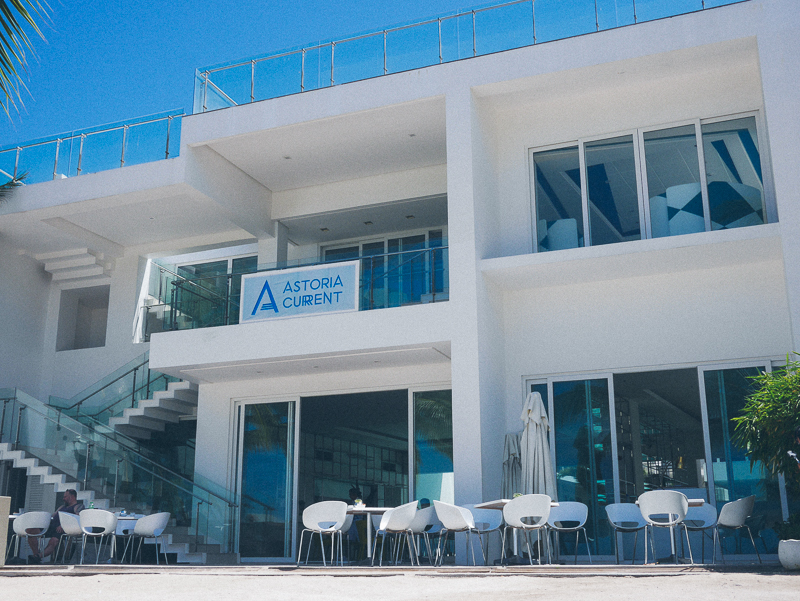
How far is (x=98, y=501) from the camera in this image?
1179cm

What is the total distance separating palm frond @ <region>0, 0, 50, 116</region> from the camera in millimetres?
2768

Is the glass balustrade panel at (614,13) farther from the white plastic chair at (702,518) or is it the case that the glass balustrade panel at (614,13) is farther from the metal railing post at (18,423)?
the metal railing post at (18,423)

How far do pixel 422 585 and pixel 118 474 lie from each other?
751cm

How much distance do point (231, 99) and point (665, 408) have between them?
7.66 metres

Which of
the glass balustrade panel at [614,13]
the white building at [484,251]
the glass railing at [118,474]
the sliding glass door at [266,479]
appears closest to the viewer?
the white building at [484,251]

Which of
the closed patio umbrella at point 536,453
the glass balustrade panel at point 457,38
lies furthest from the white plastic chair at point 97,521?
the glass balustrade panel at point 457,38

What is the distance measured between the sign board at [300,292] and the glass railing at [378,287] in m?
Answer: 0.12

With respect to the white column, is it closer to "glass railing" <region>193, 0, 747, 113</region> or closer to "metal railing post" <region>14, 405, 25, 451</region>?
"glass railing" <region>193, 0, 747, 113</region>

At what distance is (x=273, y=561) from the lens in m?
11.7

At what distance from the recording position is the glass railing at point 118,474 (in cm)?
1152

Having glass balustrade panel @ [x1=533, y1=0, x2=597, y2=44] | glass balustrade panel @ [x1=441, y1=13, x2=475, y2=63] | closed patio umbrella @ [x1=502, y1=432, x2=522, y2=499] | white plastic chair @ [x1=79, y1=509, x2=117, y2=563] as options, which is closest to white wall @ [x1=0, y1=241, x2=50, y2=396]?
white plastic chair @ [x1=79, y1=509, x2=117, y2=563]

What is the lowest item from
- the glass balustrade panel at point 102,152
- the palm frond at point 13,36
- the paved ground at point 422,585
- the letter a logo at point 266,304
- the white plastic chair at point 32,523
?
the paved ground at point 422,585

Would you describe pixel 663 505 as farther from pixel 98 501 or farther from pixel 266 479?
pixel 98 501

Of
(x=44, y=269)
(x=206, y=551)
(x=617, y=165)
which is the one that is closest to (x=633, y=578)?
(x=617, y=165)
